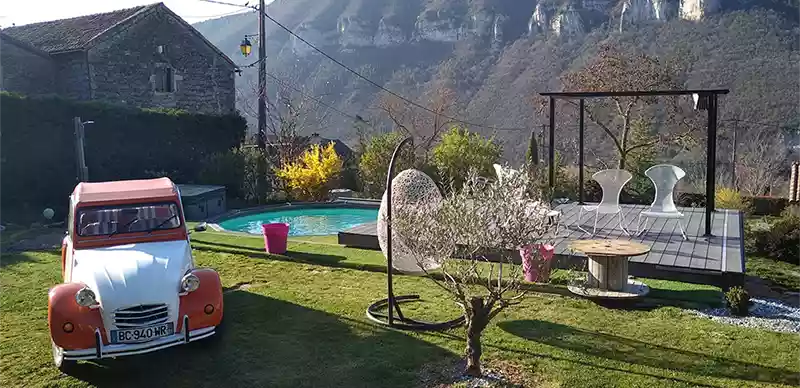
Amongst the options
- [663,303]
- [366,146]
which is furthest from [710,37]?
[663,303]

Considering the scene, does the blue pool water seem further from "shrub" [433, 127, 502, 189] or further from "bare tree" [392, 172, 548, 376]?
"bare tree" [392, 172, 548, 376]

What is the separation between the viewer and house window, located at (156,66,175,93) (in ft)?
78.5

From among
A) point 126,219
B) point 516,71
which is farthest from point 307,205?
point 516,71

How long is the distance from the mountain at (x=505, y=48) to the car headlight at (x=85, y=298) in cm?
2016

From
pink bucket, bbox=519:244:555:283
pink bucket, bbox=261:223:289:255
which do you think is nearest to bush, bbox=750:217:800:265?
pink bucket, bbox=519:244:555:283

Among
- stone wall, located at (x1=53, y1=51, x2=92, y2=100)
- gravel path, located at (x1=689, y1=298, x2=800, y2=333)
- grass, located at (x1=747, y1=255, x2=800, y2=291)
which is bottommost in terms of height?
grass, located at (x1=747, y1=255, x2=800, y2=291)

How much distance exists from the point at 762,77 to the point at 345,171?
642 inches

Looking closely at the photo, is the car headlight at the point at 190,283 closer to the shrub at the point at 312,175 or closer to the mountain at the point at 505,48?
the shrub at the point at 312,175

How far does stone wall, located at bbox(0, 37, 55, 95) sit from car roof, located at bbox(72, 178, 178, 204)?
57.2 ft

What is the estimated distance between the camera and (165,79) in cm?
2420

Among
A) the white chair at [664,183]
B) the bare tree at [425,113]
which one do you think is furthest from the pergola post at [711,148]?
the bare tree at [425,113]

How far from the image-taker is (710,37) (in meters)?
27.4

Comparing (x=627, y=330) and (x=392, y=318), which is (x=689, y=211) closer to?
(x=627, y=330)

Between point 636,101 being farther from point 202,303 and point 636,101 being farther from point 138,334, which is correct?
point 138,334
